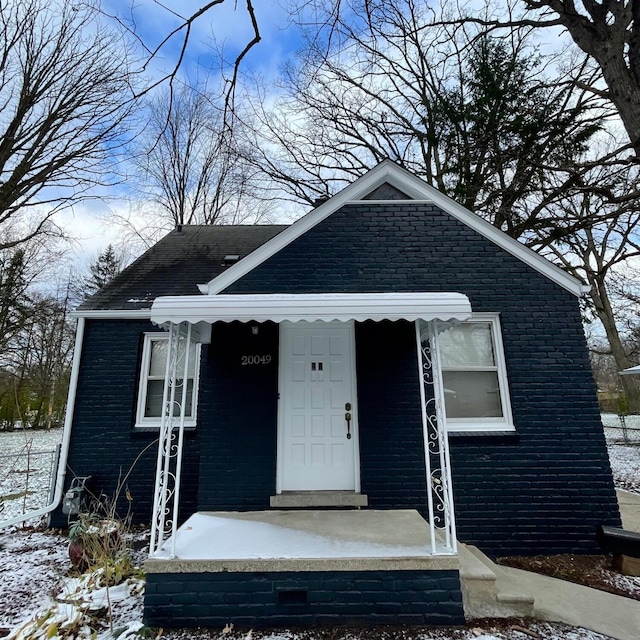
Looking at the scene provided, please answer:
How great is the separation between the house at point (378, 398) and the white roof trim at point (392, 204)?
0.10ft

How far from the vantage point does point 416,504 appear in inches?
199

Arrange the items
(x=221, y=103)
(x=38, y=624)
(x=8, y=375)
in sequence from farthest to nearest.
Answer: (x=8, y=375), (x=221, y=103), (x=38, y=624)

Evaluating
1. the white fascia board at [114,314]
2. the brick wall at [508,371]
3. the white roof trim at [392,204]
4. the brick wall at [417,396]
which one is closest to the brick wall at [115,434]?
the white fascia board at [114,314]

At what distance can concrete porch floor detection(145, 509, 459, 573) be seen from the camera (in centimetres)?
338

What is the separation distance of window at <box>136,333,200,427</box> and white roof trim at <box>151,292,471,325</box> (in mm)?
2818

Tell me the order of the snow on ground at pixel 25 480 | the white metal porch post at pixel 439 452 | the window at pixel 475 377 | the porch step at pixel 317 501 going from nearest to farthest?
the white metal porch post at pixel 439 452, the porch step at pixel 317 501, the window at pixel 475 377, the snow on ground at pixel 25 480

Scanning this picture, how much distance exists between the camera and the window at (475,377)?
5492 mm

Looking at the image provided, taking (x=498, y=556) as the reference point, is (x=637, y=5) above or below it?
above

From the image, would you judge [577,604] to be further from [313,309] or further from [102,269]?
[102,269]

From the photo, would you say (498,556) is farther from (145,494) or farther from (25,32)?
(25,32)

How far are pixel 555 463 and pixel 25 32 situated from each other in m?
14.1

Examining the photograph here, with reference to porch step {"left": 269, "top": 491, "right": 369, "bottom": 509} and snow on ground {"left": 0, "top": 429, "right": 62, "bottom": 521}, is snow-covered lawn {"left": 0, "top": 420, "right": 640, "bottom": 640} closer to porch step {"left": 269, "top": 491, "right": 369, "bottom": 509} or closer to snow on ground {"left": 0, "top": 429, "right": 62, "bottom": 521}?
snow on ground {"left": 0, "top": 429, "right": 62, "bottom": 521}

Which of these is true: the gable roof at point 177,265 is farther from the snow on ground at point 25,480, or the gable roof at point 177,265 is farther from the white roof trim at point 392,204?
the snow on ground at point 25,480

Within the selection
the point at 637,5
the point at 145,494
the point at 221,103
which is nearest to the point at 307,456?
the point at 145,494
